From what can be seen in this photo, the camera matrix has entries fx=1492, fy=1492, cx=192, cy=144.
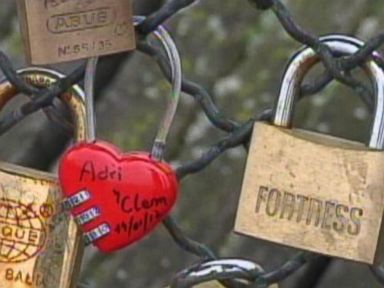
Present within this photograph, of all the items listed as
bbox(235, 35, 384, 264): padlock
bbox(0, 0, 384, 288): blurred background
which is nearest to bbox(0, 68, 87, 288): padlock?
bbox(235, 35, 384, 264): padlock

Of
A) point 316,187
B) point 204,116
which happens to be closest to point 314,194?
point 316,187

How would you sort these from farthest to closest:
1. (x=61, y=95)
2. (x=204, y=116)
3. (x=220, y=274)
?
1. (x=204, y=116)
2. (x=61, y=95)
3. (x=220, y=274)

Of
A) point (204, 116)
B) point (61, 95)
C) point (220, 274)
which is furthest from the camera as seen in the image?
point (204, 116)

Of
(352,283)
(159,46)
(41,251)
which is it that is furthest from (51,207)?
(352,283)

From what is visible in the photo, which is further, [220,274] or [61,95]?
[61,95]

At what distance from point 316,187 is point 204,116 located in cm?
86

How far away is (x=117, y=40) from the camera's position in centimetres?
102

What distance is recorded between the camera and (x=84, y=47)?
1.02 meters

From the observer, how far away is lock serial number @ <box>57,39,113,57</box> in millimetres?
1019

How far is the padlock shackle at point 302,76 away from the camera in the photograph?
1.01 metres

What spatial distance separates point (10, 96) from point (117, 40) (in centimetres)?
14

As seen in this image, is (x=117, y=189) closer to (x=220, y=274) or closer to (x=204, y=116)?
(x=220, y=274)

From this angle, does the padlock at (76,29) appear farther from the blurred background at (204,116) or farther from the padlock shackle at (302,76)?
the blurred background at (204,116)

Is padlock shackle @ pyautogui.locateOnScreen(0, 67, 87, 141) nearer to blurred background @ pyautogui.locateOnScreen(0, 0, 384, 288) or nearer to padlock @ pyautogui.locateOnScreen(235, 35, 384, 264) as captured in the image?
padlock @ pyautogui.locateOnScreen(235, 35, 384, 264)
